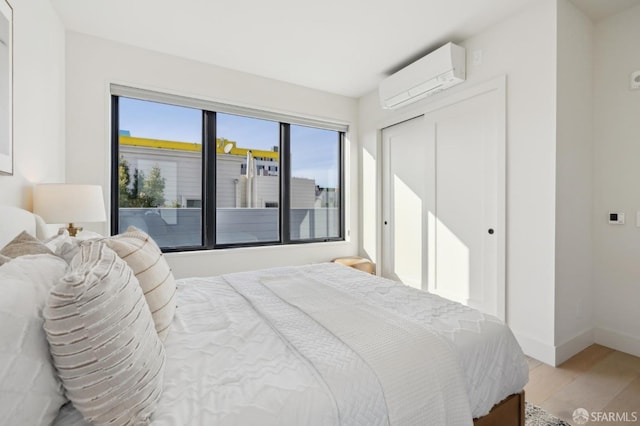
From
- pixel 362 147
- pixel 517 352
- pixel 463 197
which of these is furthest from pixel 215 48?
pixel 517 352

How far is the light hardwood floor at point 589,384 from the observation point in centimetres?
169

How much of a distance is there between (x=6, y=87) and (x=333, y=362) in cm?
205

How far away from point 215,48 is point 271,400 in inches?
120

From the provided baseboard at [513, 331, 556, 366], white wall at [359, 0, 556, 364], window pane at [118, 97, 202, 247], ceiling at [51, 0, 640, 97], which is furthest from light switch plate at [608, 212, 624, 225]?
window pane at [118, 97, 202, 247]

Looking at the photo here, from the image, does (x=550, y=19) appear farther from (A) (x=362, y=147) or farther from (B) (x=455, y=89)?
(A) (x=362, y=147)

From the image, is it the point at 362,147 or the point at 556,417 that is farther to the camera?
the point at 362,147

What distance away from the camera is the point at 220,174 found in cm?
342

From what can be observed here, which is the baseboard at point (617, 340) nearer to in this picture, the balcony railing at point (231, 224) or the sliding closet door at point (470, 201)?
the sliding closet door at point (470, 201)

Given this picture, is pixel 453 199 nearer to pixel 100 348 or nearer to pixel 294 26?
pixel 294 26

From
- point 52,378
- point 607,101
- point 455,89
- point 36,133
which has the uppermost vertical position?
point 455,89

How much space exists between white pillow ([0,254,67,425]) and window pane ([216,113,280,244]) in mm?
2774

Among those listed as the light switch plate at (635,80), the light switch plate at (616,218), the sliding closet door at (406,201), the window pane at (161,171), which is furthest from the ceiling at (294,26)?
the light switch plate at (616,218)

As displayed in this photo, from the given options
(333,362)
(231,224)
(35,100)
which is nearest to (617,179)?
(333,362)

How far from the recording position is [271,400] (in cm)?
79
